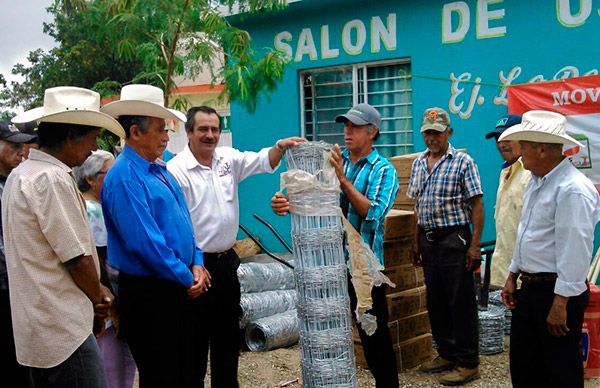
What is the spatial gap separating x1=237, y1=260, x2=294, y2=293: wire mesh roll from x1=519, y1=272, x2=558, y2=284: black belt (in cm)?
332

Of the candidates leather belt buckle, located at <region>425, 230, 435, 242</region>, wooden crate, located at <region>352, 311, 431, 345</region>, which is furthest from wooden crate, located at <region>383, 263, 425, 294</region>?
leather belt buckle, located at <region>425, 230, 435, 242</region>

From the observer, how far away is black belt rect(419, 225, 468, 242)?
485cm

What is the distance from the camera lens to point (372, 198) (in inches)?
151

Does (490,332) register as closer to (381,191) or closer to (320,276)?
(381,191)

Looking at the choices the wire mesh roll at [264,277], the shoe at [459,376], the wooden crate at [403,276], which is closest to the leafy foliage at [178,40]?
the wire mesh roll at [264,277]

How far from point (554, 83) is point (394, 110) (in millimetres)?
2394

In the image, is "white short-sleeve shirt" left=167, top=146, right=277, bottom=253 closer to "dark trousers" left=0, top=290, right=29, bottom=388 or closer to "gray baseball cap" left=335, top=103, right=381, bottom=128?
"gray baseball cap" left=335, top=103, right=381, bottom=128

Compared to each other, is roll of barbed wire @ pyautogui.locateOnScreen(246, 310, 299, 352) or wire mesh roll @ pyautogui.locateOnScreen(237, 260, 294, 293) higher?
wire mesh roll @ pyautogui.locateOnScreen(237, 260, 294, 293)

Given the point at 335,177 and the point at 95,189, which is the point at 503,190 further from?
the point at 95,189

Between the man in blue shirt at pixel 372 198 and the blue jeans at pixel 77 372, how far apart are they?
5.77 feet

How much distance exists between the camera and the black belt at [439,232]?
15.9ft

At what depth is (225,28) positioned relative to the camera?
23.1ft

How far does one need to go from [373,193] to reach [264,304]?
8.44ft

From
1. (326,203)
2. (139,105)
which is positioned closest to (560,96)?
(326,203)
